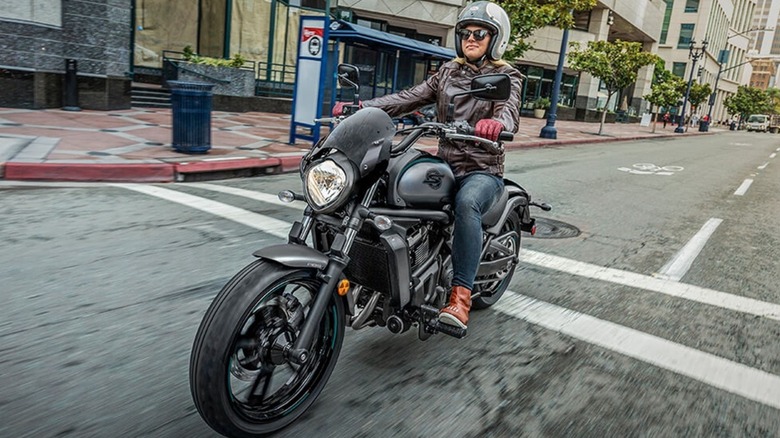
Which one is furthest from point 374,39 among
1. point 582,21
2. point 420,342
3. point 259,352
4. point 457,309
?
point 582,21

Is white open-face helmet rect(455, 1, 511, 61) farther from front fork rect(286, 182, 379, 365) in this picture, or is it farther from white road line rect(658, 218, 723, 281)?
white road line rect(658, 218, 723, 281)

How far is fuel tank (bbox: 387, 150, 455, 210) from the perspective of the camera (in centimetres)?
283

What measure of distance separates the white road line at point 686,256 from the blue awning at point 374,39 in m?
9.80

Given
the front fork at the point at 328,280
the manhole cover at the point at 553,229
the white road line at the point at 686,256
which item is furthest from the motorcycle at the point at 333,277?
the manhole cover at the point at 553,229

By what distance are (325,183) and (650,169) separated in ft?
45.1

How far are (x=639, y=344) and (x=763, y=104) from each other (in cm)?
11408

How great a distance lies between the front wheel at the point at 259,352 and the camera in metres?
2.19

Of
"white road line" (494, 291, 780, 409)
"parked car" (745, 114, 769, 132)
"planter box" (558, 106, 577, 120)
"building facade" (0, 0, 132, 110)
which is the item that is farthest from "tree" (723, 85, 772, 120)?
"white road line" (494, 291, 780, 409)

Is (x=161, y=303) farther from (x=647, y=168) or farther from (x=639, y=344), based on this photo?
(x=647, y=168)

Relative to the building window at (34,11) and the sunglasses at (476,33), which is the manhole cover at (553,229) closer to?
the sunglasses at (476,33)

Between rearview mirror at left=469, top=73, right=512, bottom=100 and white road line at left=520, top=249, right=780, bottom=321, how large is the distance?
2.73m

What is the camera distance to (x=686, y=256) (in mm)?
6035

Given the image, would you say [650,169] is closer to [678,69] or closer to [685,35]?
[678,69]

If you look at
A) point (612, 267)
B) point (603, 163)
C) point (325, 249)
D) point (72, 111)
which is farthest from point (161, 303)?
point (603, 163)
